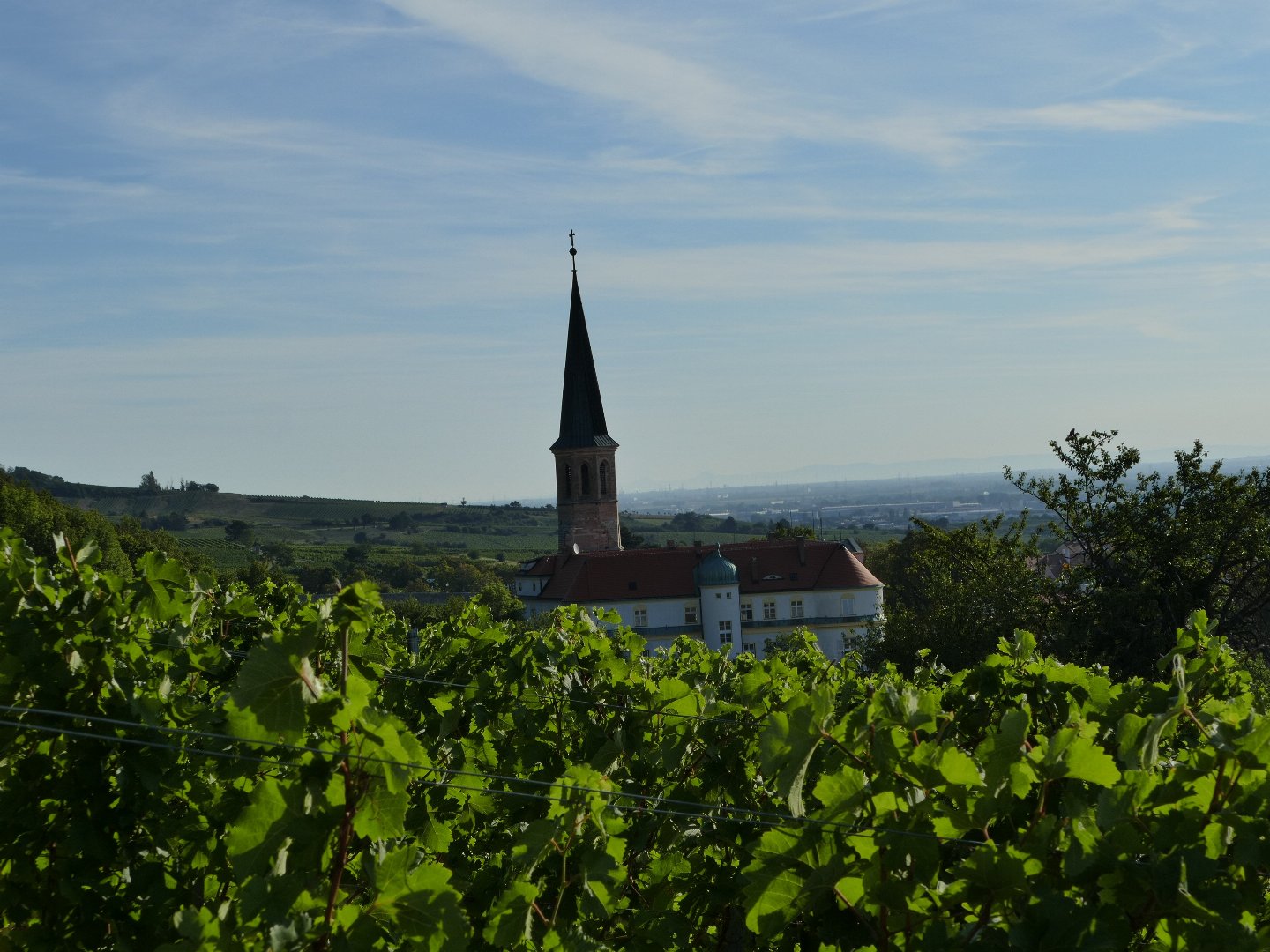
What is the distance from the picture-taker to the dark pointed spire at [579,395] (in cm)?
7119

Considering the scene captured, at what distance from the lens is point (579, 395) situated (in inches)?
2832

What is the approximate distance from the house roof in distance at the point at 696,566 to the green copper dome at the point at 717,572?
2.28ft

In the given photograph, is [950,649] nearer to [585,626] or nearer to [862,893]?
[585,626]

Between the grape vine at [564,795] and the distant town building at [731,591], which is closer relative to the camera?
the grape vine at [564,795]

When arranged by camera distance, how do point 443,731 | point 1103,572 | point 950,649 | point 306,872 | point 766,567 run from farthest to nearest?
point 766,567 < point 950,649 < point 1103,572 < point 443,731 < point 306,872

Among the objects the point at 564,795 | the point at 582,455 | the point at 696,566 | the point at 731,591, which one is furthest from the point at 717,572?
the point at 564,795

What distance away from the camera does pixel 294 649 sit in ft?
11.4

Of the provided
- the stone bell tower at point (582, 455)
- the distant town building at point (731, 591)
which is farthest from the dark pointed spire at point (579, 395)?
the distant town building at point (731, 591)

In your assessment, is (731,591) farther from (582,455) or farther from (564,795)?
(564,795)

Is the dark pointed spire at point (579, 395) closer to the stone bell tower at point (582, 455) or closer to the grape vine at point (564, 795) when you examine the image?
the stone bell tower at point (582, 455)

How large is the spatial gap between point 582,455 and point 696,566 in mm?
11015

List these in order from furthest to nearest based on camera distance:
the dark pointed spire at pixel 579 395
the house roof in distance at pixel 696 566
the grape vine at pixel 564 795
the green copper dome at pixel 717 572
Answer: the dark pointed spire at pixel 579 395, the house roof in distance at pixel 696 566, the green copper dome at pixel 717 572, the grape vine at pixel 564 795

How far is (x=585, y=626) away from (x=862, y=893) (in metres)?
4.59

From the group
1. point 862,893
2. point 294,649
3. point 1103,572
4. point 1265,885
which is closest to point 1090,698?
→ point 1265,885
